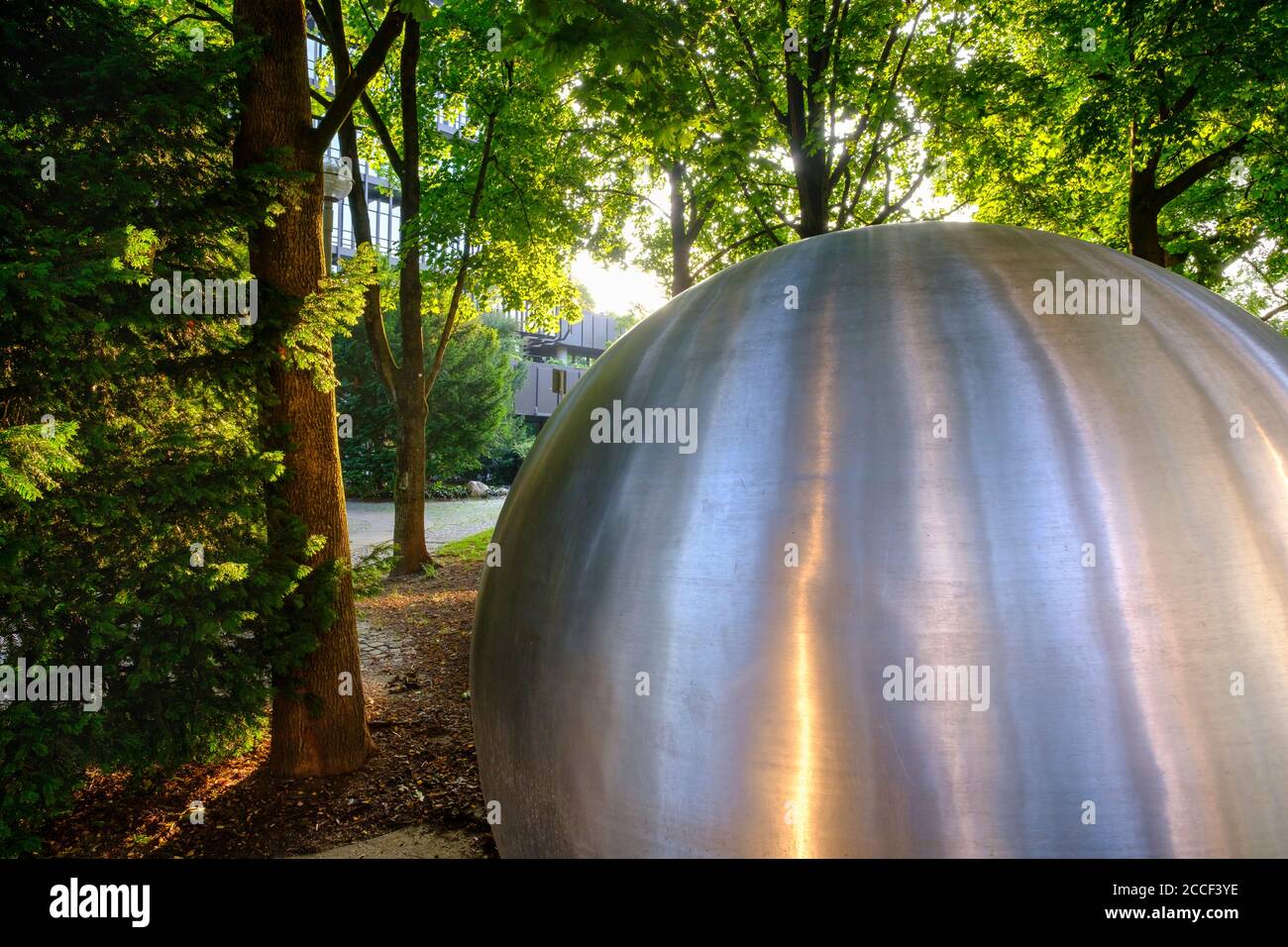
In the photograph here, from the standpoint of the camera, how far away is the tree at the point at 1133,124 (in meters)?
8.30

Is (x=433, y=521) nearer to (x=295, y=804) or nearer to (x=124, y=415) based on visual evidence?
(x=295, y=804)

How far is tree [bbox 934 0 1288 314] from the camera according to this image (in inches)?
327

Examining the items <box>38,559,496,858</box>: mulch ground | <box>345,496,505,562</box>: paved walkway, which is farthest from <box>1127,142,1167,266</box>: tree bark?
<box>345,496,505,562</box>: paved walkway

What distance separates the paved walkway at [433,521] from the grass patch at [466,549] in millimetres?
432

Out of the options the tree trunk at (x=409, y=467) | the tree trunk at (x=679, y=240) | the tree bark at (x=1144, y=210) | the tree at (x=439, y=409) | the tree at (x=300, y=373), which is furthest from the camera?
the tree at (x=439, y=409)

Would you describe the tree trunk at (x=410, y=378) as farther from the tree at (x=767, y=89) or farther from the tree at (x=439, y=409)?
the tree at (x=439, y=409)

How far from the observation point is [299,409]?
5.83 m

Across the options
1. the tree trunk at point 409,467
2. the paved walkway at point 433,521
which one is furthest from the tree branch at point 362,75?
the paved walkway at point 433,521

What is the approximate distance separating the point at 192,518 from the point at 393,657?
5.28 meters

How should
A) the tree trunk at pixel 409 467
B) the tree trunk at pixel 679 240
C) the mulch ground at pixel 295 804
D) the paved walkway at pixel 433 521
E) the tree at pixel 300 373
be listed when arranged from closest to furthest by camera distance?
the mulch ground at pixel 295 804, the tree at pixel 300 373, the tree trunk at pixel 409 467, the tree trunk at pixel 679 240, the paved walkway at pixel 433 521

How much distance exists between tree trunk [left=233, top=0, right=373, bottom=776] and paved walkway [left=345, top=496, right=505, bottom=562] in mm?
10389

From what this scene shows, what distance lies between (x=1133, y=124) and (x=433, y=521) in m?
21.8

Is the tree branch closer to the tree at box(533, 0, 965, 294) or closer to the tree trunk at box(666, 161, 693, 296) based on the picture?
the tree at box(533, 0, 965, 294)
